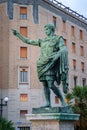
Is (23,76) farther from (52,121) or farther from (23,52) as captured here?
(52,121)

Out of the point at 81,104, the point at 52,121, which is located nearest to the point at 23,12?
the point at 81,104

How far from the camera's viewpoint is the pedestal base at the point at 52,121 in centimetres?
945

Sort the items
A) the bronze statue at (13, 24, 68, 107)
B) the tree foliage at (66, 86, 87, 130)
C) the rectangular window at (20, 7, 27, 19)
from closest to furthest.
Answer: the bronze statue at (13, 24, 68, 107), the tree foliage at (66, 86, 87, 130), the rectangular window at (20, 7, 27, 19)

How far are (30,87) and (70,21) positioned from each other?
1204 centimetres

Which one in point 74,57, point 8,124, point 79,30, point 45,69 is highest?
point 79,30

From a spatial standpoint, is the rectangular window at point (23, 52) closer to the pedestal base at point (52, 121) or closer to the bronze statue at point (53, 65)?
the bronze statue at point (53, 65)

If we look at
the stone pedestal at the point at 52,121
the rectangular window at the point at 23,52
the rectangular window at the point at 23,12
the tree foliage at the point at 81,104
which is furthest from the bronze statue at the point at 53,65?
the rectangular window at the point at 23,12

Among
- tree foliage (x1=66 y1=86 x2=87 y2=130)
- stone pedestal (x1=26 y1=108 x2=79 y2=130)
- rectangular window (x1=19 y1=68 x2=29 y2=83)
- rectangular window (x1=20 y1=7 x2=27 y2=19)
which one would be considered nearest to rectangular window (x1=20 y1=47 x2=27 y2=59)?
rectangular window (x1=19 y1=68 x2=29 y2=83)

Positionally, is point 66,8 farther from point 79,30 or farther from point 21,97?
point 21,97

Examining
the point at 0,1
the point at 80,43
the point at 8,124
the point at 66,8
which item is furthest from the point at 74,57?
the point at 8,124

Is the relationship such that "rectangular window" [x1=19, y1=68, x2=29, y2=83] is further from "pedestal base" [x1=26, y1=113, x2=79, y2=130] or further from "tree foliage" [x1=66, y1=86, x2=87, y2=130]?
"pedestal base" [x1=26, y1=113, x2=79, y2=130]

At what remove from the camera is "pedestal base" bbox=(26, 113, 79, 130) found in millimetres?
9445

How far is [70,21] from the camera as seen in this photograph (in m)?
51.0

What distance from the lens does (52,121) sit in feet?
31.2
